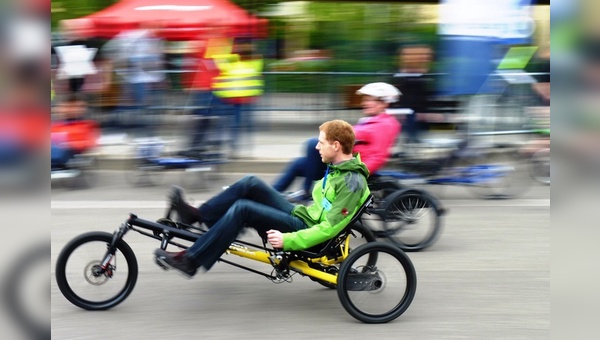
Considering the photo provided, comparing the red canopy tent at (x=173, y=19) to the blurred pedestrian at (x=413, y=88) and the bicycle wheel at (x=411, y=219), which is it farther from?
the bicycle wheel at (x=411, y=219)

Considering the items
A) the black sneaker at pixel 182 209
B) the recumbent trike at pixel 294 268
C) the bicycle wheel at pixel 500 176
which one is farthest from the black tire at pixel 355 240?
the bicycle wheel at pixel 500 176

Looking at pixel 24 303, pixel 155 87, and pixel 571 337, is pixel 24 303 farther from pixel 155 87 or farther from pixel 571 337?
pixel 155 87

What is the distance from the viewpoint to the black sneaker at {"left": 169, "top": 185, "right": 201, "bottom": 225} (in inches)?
219

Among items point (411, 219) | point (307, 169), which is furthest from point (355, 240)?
point (307, 169)

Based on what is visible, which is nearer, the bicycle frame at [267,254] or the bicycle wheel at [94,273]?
the bicycle wheel at [94,273]

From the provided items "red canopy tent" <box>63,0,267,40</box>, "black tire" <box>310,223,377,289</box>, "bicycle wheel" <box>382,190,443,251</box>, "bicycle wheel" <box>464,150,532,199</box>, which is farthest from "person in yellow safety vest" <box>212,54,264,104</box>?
"black tire" <box>310,223,377,289</box>

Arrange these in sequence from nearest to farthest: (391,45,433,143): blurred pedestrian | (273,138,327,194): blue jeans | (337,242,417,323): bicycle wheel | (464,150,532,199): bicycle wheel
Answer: (337,242,417,323): bicycle wheel
(273,138,327,194): blue jeans
(464,150,532,199): bicycle wheel
(391,45,433,143): blurred pedestrian

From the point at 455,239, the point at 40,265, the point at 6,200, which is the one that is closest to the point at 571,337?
the point at 40,265

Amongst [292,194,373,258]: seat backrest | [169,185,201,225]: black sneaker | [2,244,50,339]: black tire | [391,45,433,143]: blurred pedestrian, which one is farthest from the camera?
[391,45,433,143]: blurred pedestrian

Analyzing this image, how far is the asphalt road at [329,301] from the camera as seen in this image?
16.6 ft

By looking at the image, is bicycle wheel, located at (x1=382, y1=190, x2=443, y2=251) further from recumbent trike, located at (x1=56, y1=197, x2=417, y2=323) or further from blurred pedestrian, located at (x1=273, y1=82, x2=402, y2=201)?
recumbent trike, located at (x1=56, y1=197, x2=417, y2=323)

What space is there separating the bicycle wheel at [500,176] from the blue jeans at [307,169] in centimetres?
255

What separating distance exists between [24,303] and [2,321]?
174mm

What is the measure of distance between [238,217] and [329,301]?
3.20 feet
